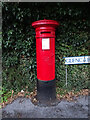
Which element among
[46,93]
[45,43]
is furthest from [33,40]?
[46,93]

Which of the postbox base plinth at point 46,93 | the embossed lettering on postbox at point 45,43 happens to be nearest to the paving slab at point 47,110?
the postbox base plinth at point 46,93

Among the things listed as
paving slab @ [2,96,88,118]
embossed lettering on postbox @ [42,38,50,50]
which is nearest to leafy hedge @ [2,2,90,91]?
paving slab @ [2,96,88,118]

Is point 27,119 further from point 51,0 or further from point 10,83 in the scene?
point 51,0

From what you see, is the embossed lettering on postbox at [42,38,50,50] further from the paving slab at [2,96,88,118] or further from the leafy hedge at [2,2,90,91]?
the paving slab at [2,96,88,118]

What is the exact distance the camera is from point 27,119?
177 cm

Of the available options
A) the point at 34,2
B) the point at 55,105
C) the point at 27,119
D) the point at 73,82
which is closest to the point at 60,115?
the point at 55,105

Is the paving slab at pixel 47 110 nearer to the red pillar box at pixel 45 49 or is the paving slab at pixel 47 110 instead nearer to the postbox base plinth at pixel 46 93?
the postbox base plinth at pixel 46 93

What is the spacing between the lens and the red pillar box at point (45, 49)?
1856 millimetres

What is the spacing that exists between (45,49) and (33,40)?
0.75m

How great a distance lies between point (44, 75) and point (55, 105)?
78 cm

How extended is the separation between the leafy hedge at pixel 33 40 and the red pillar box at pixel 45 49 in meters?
0.58

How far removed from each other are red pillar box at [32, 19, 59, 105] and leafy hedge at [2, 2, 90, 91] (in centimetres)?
58

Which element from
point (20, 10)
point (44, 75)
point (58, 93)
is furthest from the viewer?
point (58, 93)

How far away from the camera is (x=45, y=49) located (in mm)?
1941
